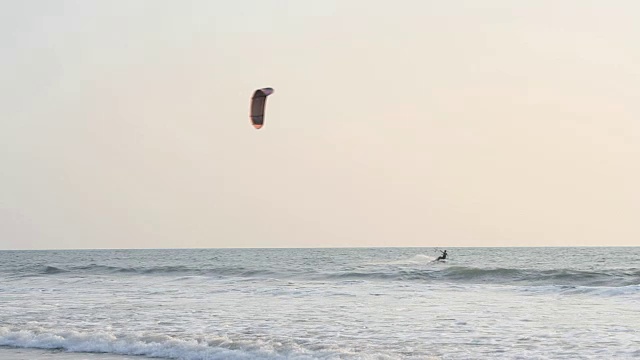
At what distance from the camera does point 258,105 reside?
701 inches

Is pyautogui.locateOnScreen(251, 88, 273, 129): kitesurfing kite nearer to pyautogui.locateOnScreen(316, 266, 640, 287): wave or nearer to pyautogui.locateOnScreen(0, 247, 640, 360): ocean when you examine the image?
pyautogui.locateOnScreen(0, 247, 640, 360): ocean

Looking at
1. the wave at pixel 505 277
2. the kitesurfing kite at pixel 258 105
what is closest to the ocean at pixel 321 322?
the wave at pixel 505 277

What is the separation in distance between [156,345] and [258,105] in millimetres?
6271

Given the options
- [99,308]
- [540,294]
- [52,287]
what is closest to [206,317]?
[99,308]

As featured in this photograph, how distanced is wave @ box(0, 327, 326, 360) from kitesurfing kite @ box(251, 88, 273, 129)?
541 centimetres

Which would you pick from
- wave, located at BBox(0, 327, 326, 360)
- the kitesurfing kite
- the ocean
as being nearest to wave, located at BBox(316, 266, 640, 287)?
the ocean

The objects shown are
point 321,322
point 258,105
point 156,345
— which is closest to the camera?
point 156,345

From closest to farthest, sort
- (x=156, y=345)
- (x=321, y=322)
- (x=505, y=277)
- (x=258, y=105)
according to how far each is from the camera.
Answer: (x=156, y=345)
(x=321, y=322)
(x=258, y=105)
(x=505, y=277)

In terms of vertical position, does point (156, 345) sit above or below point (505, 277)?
below

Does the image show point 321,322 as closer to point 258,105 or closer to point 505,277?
point 258,105

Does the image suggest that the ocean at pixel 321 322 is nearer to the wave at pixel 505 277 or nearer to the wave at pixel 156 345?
the wave at pixel 156 345

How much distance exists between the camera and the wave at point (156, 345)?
1289 centimetres

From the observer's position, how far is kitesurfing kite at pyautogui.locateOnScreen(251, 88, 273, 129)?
58.1 feet

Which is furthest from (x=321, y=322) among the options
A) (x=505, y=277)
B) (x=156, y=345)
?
(x=505, y=277)
